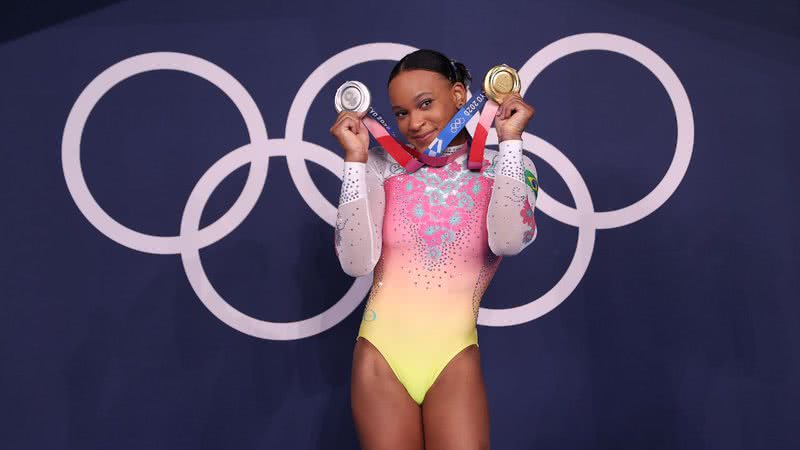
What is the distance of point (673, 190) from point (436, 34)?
3.88ft

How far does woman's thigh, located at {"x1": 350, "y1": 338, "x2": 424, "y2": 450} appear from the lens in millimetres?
1954

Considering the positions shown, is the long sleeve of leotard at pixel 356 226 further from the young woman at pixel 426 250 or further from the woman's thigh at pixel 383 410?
the woman's thigh at pixel 383 410

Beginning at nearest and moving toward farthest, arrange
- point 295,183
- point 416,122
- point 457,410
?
point 457,410
point 416,122
point 295,183

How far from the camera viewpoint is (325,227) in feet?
10.1

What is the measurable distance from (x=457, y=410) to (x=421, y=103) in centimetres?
88

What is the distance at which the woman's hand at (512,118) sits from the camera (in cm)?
209

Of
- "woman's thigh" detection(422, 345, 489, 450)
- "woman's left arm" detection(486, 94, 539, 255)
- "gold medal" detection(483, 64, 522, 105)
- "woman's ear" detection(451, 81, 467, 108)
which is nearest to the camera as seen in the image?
"woman's thigh" detection(422, 345, 489, 450)

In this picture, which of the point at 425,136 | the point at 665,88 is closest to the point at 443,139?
the point at 425,136

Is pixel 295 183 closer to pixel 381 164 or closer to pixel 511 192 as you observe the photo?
pixel 381 164

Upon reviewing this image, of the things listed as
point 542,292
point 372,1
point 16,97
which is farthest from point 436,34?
point 16,97

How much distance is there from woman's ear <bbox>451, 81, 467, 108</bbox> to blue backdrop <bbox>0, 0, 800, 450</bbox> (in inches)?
32.6

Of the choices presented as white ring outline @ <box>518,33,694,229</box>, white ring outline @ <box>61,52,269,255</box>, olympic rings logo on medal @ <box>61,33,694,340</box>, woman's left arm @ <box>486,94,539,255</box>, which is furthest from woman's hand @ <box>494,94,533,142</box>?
white ring outline @ <box>61,52,269,255</box>

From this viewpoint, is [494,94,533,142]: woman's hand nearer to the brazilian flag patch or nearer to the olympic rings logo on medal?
the brazilian flag patch

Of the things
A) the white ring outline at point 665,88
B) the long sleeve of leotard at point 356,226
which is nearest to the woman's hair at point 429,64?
the long sleeve of leotard at point 356,226
